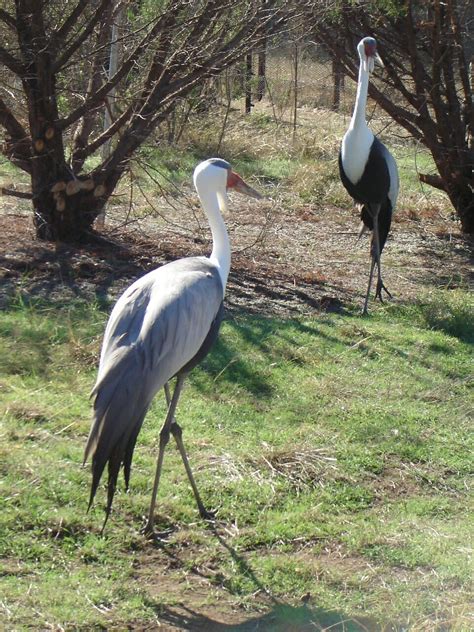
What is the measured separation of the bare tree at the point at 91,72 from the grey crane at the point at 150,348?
9.94ft

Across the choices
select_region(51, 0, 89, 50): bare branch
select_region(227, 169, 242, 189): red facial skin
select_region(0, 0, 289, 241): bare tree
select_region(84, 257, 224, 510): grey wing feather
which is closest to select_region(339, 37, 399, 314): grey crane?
select_region(0, 0, 289, 241): bare tree

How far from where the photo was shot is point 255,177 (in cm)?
1207

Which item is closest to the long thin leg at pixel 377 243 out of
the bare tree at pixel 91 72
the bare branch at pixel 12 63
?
the bare tree at pixel 91 72

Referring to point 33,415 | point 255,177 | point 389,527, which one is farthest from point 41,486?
point 255,177

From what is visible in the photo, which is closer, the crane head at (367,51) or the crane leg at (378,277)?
the crane leg at (378,277)

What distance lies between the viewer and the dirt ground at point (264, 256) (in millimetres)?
7789

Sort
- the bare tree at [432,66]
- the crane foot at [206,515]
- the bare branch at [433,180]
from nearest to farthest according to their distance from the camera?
the crane foot at [206,515] → the bare tree at [432,66] → the bare branch at [433,180]

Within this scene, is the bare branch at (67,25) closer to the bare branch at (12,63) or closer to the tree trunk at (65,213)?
the bare branch at (12,63)

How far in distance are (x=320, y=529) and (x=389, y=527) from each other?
341mm

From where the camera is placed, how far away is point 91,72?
8.55m

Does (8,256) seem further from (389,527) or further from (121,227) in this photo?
(389,527)

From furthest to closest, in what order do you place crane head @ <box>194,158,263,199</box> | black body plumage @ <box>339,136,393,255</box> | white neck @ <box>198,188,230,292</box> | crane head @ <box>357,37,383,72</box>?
black body plumage @ <box>339,136,393,255</box> < crane head @ <box>357,37,383,72</box> < crane head @ <box>194,158,263,199</box> < white neck @ <box>198,188,230,292</box>

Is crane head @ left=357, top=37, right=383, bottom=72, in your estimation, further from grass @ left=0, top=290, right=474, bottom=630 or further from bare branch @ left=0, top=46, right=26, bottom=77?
bare branch @ left=0, top=46, right=26, bottom=77

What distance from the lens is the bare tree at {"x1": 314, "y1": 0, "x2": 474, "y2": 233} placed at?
9570 millimetres
